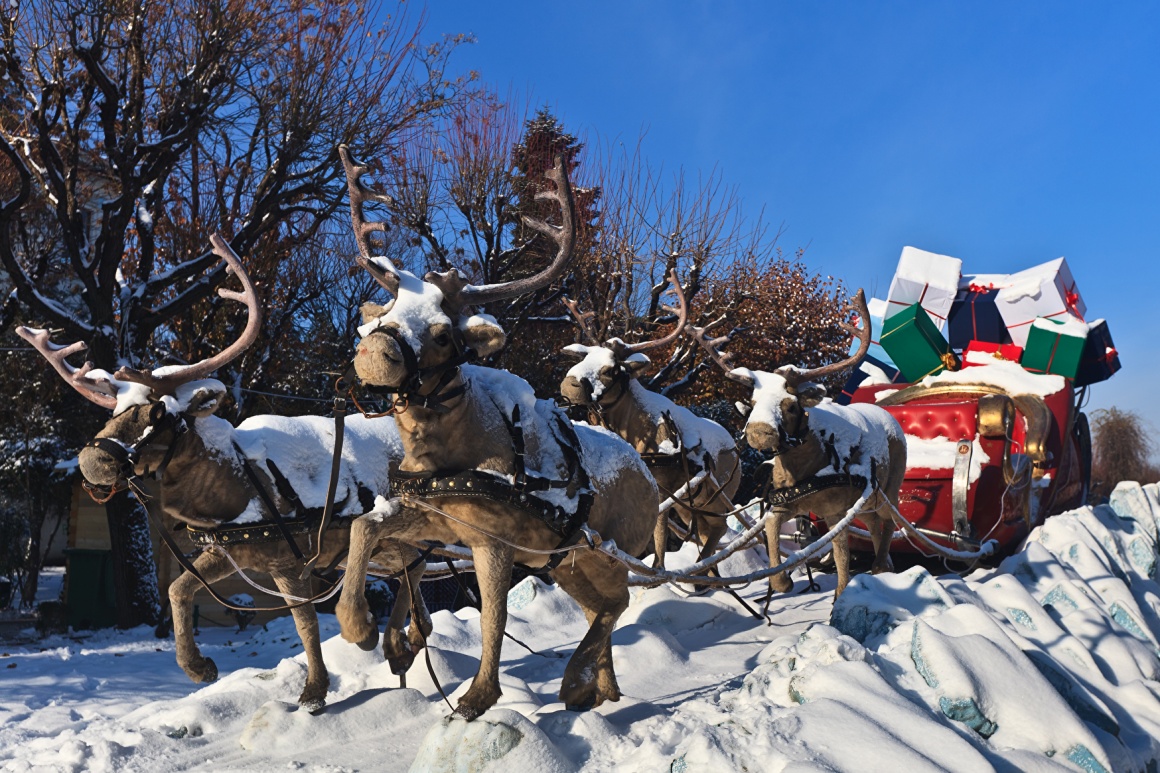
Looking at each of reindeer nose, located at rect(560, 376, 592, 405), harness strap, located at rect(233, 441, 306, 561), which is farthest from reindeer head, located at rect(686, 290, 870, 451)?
harness strap, located at rect(233, 441, 306, 561)

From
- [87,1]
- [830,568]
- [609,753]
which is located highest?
[87,1]

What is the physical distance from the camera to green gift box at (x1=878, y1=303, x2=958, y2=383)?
417 inches

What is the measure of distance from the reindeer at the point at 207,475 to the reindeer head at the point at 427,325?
1.48m

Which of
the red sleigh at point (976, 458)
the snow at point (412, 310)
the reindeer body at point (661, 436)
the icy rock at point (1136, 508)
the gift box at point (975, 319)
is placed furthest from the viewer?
the gift box at point (975, 319)

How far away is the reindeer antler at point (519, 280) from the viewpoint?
3979 millimetres

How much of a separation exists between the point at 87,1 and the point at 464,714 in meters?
8.64

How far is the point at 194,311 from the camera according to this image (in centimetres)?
1323

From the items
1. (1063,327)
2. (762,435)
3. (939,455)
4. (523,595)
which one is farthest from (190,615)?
(1063,327)

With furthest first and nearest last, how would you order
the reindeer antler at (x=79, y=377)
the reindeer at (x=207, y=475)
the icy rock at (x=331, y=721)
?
the reindeer antler at (x=79, y=377) → the reindeer at (x=207, y=475) → the icy rock at (x=331, y=721)

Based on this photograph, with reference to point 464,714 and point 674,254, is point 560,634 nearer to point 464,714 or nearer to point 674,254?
point 464,714

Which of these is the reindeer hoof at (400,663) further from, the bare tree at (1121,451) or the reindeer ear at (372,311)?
the bare tree at (1121,451)

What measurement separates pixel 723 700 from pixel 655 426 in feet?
11.7

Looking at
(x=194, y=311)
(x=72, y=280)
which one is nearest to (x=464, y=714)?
(x=194, y=311)

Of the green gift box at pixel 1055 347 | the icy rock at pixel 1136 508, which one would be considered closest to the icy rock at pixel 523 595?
the green gift box at pixel 1055 347
